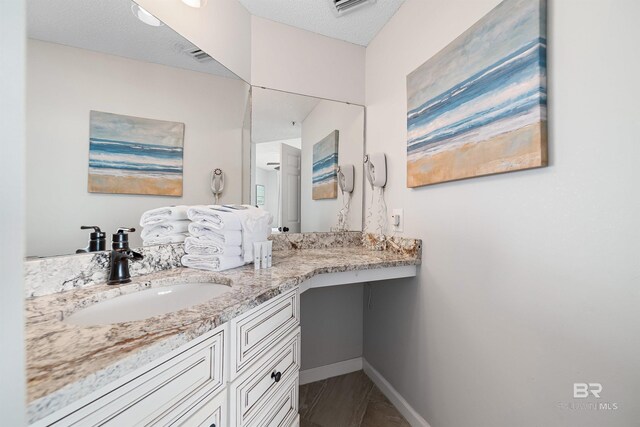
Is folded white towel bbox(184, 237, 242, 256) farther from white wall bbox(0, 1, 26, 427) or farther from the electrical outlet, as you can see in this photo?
the electrical outlet

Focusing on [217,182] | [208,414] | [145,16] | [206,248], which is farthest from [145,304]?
[145,16]

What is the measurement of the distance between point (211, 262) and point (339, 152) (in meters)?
1.23

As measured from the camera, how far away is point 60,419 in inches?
14.6

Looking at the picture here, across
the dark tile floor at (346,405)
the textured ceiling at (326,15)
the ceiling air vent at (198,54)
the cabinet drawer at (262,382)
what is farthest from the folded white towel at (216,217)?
the textured ceiling at (326,15)

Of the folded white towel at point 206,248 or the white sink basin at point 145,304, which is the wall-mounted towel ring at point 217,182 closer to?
the folded white towel at point 206,248

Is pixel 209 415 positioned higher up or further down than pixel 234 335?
further down

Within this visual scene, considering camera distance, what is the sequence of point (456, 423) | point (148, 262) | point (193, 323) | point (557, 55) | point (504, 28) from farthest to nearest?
point (456, 423)
point (148, 262)
point (504, 28)
point (557, 55)
point (193, 323)

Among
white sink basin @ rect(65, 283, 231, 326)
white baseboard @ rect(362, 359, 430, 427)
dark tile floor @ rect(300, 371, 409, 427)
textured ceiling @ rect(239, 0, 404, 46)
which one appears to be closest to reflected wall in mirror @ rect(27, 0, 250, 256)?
white sink basin @ rect(65, 283, 231, 326)

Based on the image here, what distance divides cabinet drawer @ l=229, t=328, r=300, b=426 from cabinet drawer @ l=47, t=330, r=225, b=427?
9 centimetres

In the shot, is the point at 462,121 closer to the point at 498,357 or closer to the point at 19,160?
the point at 498,357

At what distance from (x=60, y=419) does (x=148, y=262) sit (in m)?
0.76

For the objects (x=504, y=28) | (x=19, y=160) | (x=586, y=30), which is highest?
(x=504, y=28)

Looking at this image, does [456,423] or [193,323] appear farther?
[456,423]

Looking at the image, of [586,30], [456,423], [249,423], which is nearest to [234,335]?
[249,423]
